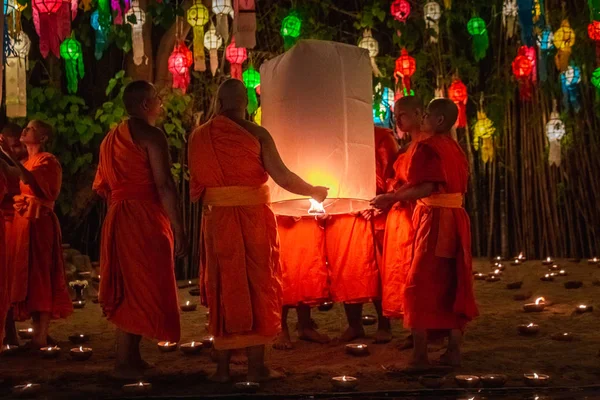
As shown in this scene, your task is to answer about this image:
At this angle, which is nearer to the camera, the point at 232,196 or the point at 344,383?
the point at 344,383

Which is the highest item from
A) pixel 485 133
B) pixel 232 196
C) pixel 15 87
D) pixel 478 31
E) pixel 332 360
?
pixel 478 31

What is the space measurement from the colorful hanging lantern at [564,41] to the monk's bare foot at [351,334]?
3.04 metres

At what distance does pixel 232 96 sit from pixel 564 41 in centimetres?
Result: 364

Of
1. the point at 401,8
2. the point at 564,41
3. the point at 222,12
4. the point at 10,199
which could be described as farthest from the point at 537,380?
the point at 401,8

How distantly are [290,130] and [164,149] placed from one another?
639mm

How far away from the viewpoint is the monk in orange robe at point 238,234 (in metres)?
3.56

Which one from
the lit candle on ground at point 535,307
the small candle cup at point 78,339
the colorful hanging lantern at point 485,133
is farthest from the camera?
the colorful hanging lantern at point 485,133

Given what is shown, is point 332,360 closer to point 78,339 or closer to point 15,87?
point 78,339

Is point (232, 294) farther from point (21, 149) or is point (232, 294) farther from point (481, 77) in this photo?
point (481, 77)

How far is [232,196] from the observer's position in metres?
3.60

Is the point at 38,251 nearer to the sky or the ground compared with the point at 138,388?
nearer to the sky

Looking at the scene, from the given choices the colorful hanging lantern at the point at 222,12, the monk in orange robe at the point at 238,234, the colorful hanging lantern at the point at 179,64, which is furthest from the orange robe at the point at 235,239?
the colorful hanging lantern at the point at 179,64

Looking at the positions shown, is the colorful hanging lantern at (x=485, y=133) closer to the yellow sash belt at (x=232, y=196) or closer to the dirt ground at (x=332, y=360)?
the dirt ground at (x=332, y=360)

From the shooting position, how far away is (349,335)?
4.68 m
